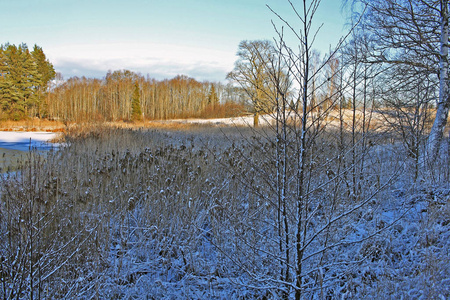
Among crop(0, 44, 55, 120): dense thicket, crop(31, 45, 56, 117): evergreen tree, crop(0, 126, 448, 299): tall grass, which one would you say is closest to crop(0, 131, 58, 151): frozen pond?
crop(0, 126, 448, 299): tall grass

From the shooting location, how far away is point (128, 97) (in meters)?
41.4

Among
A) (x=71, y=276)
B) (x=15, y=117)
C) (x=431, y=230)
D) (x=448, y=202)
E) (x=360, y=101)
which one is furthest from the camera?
(x=15, y=117)

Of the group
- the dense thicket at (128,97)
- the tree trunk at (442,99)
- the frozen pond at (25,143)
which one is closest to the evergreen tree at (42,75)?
the dense thicket at (128,97)

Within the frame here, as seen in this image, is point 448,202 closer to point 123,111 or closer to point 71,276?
point 71,276

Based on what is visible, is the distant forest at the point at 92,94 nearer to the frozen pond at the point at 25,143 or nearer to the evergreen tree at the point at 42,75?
the evergreen tree at the point at 42,75

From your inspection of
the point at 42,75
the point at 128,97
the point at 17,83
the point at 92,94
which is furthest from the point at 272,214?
the point at 92,94

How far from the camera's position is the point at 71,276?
2.65m

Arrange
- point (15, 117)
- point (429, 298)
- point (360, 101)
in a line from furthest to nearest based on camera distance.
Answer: point (15, 117)
point (360, 101)
point (429, 298)

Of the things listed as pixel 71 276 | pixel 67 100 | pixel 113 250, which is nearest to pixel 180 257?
pixel 113 250

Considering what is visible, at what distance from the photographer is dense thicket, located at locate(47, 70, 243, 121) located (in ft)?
133

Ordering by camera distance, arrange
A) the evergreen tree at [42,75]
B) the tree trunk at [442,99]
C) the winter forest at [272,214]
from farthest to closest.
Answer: the evergreen tree at [42,75]
the tree trunk at [442,99]
the winter forest at [272,214]

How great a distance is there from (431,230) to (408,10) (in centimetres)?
481

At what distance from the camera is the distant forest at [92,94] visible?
1133 inches

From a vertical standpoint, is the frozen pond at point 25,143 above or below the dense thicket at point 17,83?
below
